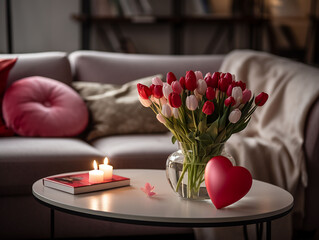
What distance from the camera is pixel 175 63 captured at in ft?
9.61

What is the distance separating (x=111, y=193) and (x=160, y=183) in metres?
0.20

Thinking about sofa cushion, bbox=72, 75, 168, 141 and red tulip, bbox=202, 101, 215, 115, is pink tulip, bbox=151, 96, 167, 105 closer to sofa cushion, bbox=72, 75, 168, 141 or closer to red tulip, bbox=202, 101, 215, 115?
red tulip, bbox=202, 101, 215, 115

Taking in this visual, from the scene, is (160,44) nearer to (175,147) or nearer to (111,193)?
(175,147)

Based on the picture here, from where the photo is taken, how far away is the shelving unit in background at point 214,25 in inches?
173

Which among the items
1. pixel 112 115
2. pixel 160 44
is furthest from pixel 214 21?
pixel 112 115

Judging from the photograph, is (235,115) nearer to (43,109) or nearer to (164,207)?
(164,207)

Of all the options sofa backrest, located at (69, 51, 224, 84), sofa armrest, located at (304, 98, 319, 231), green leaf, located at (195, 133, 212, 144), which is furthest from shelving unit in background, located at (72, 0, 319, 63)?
green leaf, located at (195, 133, 212, 144)

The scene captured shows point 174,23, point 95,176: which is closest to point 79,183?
point 95,176

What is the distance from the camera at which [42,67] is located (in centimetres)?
269

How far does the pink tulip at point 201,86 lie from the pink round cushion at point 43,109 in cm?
125

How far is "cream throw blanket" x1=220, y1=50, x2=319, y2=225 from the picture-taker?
86.8 inches

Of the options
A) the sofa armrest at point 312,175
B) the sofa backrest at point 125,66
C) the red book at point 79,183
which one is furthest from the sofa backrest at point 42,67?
the sofa armrest at point 312,175

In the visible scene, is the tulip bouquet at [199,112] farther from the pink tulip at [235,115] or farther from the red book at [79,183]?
the red book at [79,183]

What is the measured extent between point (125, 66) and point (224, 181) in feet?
5.43
